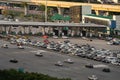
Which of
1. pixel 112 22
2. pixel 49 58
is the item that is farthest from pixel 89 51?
pixel 112 22

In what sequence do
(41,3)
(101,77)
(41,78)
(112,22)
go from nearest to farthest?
(41,78)
(101,77)
(112,22)
(41,3)

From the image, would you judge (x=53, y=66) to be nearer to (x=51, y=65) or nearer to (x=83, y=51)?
(x=51, y=65)

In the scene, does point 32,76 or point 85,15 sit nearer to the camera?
point 32,76

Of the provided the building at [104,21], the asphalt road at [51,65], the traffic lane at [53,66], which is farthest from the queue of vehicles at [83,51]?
the building at [104,21]

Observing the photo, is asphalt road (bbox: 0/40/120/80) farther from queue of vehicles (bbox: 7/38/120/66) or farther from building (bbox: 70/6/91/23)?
building (bbox: 70/6/91/23)

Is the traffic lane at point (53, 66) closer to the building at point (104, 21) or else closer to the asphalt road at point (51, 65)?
the asphalt road at point (51, 65)

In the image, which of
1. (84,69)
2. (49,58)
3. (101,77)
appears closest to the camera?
(101,77)

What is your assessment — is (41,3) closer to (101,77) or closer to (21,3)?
(21,3)

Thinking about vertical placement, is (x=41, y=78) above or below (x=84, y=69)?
above
